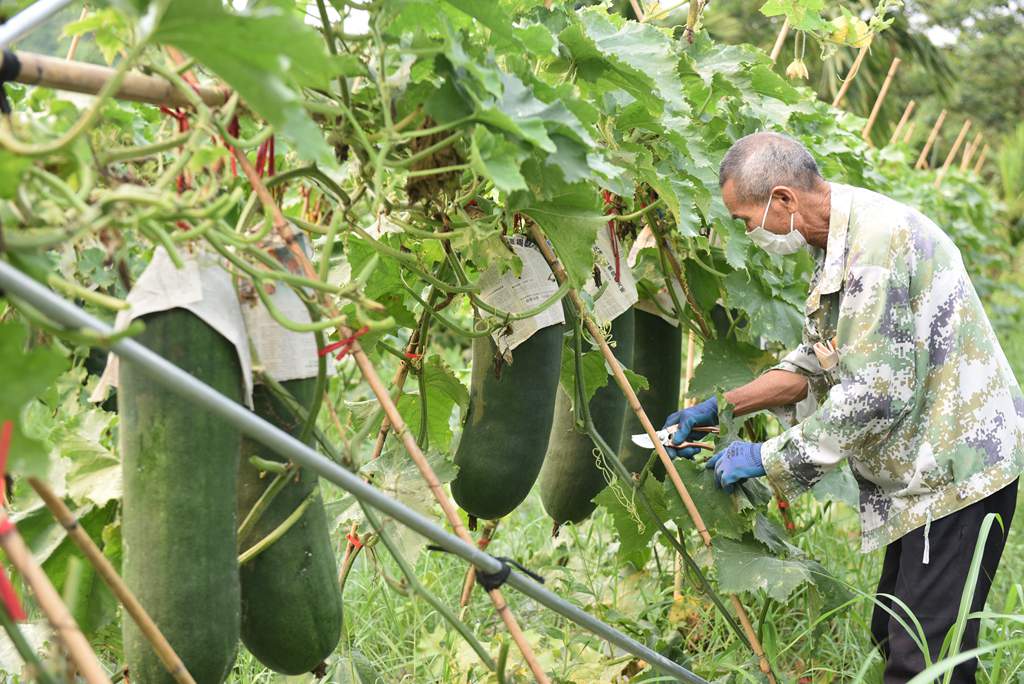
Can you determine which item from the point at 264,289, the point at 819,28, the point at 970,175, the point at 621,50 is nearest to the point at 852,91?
the point at 970,175

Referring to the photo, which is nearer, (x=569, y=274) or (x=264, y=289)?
(x=264, y=289)

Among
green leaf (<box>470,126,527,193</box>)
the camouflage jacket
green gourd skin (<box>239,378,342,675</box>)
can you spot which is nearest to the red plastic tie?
green gourd skin (<box>239,378,342,675</box>)

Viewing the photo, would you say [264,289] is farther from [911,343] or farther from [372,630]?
[372,630]

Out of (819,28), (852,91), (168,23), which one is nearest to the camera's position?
(168,23)

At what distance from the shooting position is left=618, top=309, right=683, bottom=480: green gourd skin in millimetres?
3188

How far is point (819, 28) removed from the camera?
2879mm

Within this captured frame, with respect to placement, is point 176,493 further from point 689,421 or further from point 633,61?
point 689,421

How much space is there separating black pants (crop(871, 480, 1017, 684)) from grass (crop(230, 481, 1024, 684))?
0.10 metres

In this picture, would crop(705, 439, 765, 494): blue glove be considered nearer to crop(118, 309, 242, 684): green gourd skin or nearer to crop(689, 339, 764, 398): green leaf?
crop(689, 339, 764, 398): green leaf

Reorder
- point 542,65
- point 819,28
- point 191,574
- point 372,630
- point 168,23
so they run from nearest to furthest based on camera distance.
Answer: point 168,23
point 191,574
point 542,65
point 819,28
point 372,630

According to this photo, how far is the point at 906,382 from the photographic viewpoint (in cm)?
237

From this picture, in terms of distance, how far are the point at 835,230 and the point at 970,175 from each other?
399 inches

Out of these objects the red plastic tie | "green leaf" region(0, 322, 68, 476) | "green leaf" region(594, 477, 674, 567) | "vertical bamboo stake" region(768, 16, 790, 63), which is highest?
"green leaf" region(0, 322, 68, 476)

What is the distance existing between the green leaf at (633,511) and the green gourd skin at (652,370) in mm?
222
